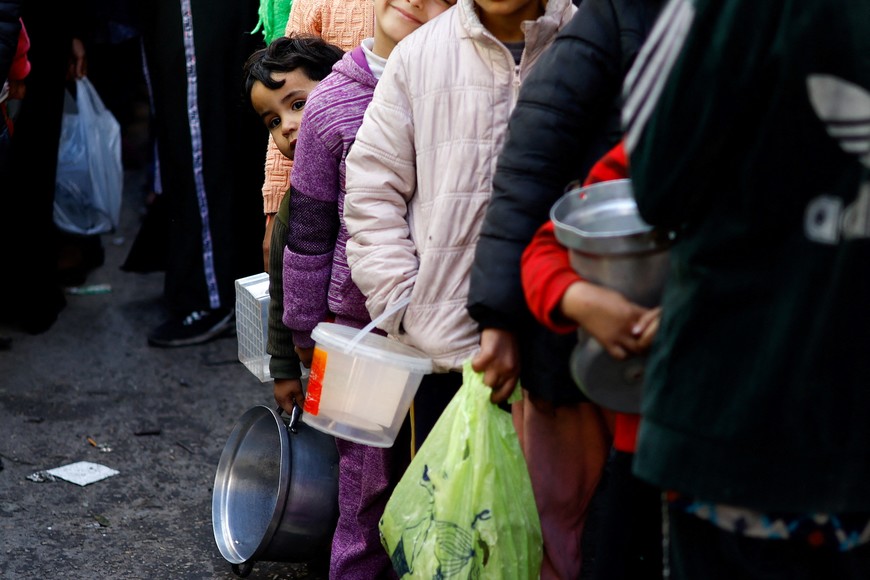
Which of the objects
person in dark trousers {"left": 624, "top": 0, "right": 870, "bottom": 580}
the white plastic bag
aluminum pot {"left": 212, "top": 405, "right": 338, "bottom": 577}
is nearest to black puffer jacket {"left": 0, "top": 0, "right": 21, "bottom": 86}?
the white plastic bag

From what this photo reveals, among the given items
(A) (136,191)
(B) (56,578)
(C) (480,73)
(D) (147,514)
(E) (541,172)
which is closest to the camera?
(E) (541,172)

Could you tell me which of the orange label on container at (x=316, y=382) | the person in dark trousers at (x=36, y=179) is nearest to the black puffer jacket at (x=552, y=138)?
the orange label on container at (x=316, y=382)

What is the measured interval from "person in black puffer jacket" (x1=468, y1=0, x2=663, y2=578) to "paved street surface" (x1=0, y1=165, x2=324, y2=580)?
1490mm

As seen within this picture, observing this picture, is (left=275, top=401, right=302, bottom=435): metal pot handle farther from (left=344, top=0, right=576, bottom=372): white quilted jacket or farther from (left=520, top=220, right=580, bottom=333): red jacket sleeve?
(left=520, top=220, right=580, bottom=333): red jacket sleeve

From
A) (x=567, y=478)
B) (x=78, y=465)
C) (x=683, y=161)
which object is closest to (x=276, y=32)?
(x=78, y=465)

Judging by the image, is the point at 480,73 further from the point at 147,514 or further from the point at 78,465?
the point at 78,465

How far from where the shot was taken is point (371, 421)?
8.45 ft

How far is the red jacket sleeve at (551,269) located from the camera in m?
1.88

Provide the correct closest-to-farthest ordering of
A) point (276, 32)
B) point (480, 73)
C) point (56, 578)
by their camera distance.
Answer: point (480, 73) → point (56, 578) → point (276, 32)

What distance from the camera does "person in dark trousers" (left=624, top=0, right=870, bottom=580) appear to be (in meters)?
1.44

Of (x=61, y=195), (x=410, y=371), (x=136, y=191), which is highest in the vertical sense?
(x=410, y=371)

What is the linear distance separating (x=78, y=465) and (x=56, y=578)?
851 millimetres

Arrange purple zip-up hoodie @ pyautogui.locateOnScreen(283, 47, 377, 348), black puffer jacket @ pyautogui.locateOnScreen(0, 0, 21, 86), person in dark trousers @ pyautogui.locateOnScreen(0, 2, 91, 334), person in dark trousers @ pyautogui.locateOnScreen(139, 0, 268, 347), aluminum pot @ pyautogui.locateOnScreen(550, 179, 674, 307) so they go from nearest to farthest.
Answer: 1. aluminum pot @ pyautogui.locateOnScreen(550, 179, 674, 307)
2. purple zip-up hoodie @ pyautogui.locateOnScreen(283, 47, 377, 348)
3. black puffer jacket @ pyautogui.locateOnScreen(0, 0, 21, 86)
4. person in dark trousers @ pyautogui.locateOnScreen(139, 0, 268, 347)
5. person in dark trousers @ pyautogui.locateOnScreen(0, 2, 91, 334)

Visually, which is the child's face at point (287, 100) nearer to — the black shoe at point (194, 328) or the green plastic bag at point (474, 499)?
the green plastic bag at point (474, 499)
